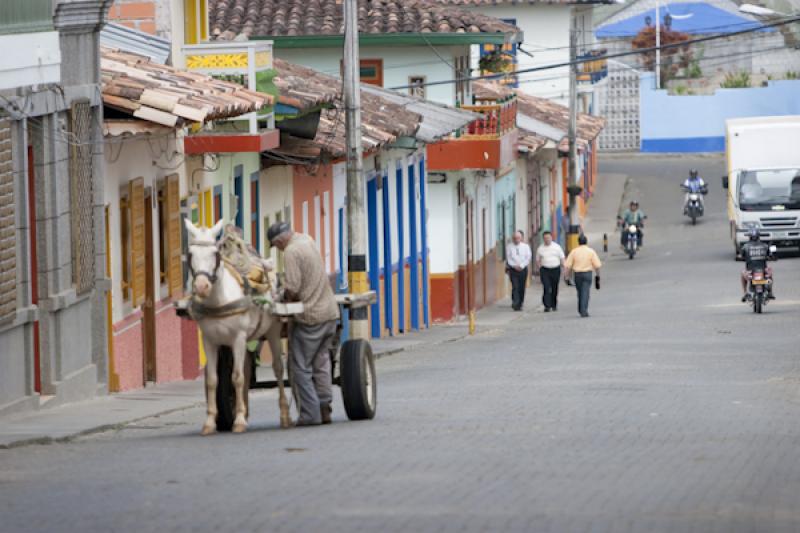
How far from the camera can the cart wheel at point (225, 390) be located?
1527cm

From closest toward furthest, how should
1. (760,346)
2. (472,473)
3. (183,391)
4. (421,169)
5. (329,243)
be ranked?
(472,473)
(183,391)
(760,346)
(329,243)
(421,169)

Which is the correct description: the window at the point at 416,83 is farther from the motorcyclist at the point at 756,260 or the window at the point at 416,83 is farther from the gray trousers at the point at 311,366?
the gray trousers at the point at 311,366

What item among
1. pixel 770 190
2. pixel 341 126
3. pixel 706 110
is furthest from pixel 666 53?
pixel 341 126

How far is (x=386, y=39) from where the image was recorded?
40.4 meters

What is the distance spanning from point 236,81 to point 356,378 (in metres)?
9.02

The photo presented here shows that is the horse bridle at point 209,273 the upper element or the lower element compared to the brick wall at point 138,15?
lower

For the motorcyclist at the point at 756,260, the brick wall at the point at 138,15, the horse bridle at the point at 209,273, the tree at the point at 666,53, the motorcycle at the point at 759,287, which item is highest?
the tree at the point at 666,53

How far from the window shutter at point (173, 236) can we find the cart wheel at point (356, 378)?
7.50m

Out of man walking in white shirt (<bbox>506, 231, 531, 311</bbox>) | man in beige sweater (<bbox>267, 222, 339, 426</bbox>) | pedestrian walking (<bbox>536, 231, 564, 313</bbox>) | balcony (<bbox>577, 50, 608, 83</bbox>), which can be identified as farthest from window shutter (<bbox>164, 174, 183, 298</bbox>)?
balcony (<bbox>577, 50, 608, 83</bbox>)

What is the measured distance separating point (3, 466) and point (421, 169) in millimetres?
26696

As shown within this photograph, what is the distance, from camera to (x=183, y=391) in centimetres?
2156

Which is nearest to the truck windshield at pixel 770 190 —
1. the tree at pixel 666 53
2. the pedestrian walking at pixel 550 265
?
the pedestrian walking at pixel 550 265

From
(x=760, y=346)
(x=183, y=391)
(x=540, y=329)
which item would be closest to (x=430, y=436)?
(x=183, y=391)

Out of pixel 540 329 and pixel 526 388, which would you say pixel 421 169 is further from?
pixel 526 388
